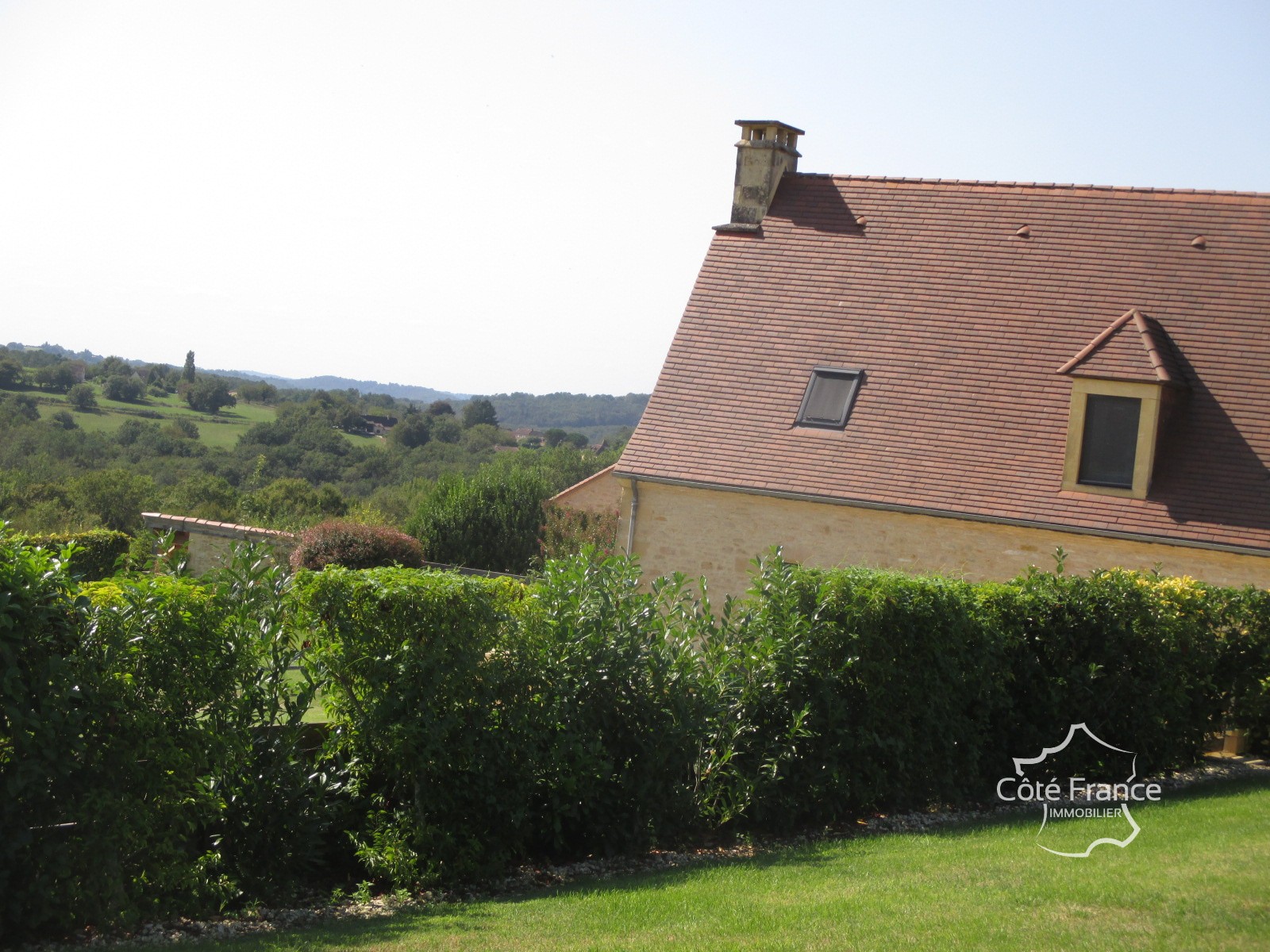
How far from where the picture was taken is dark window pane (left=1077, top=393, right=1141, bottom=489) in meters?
13.9

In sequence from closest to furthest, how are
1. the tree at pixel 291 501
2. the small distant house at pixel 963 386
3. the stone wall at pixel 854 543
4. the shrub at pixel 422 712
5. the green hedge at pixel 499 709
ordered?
the green hedge at pixel 499 709
the shrub at pixel 422 712
the stone wall at pixel 854 543
the small distant house at pixel 963 386
the tree at pixel 291 501

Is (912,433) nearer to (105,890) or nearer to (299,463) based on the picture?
(105,890)

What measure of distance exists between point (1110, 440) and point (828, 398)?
3.80 m

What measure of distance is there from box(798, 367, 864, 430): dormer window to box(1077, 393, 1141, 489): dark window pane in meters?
3.17

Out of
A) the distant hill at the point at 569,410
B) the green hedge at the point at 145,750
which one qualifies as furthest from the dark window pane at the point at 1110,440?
the distant hill at the point at 569,410

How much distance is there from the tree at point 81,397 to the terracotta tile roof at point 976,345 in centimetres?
6323

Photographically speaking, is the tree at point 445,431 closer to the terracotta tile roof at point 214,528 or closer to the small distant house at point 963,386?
the terracotta tile roof at point 214,528

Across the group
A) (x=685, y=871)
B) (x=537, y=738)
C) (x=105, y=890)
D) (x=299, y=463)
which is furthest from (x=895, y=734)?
(x=299, y=463)

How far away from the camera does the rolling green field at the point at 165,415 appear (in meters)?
66.8

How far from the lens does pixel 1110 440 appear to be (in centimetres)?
1401

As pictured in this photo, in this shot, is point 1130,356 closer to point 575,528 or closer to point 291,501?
point 575,528

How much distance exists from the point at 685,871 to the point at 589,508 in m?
17.9

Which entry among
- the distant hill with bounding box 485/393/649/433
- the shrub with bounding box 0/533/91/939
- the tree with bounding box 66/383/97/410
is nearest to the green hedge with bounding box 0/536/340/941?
the shrub with bounding box 0/533/91/939

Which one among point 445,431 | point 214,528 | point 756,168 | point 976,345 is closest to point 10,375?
point 445,431
